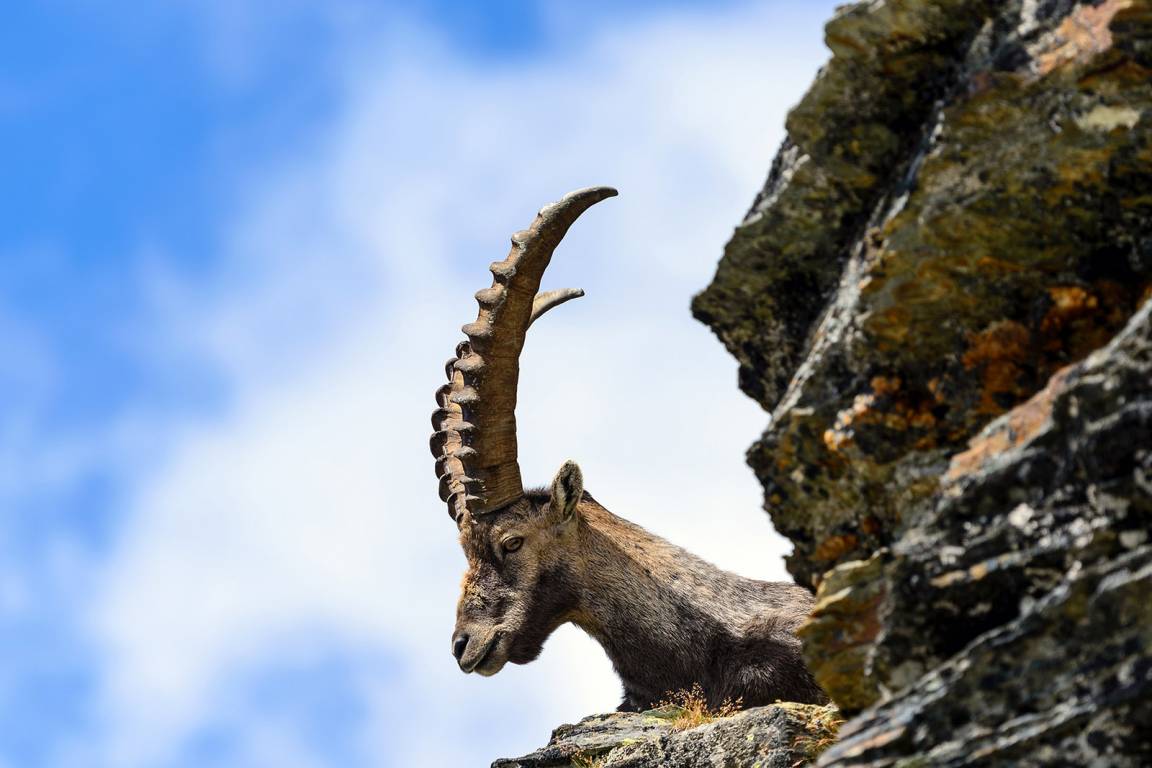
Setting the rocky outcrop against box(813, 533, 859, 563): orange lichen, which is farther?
box(813, 533, 859, 563): orange lichen

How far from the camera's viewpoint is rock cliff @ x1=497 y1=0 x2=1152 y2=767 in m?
4.62

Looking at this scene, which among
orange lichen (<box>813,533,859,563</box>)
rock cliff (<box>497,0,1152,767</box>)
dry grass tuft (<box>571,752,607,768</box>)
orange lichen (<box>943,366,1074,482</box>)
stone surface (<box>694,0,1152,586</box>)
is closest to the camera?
rock cliff (<box>497,0,1152,767</box>)

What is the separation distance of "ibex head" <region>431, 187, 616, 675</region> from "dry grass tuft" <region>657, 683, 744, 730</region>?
1.35 m

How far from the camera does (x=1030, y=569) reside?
4.87m

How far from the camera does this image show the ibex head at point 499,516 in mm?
11914

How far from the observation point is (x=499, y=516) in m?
12.4

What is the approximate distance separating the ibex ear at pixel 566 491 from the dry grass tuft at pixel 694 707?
182cm

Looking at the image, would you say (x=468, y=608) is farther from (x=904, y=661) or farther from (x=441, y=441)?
(x=904, y=661)

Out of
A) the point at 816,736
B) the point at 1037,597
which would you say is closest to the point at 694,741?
the point at 816,736

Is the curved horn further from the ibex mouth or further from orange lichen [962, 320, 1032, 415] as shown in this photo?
orange lichen [962, 320, 1032, 415]

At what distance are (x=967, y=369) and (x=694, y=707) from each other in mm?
4798

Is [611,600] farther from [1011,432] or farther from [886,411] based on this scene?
[1011,432]

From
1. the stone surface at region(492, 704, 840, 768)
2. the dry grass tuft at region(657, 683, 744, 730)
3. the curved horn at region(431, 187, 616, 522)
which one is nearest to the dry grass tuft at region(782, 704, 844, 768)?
the stone surface at region(492, 704, 840, 768)

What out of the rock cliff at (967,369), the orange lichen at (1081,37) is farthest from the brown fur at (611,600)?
the orange lichen at (1081,37)
